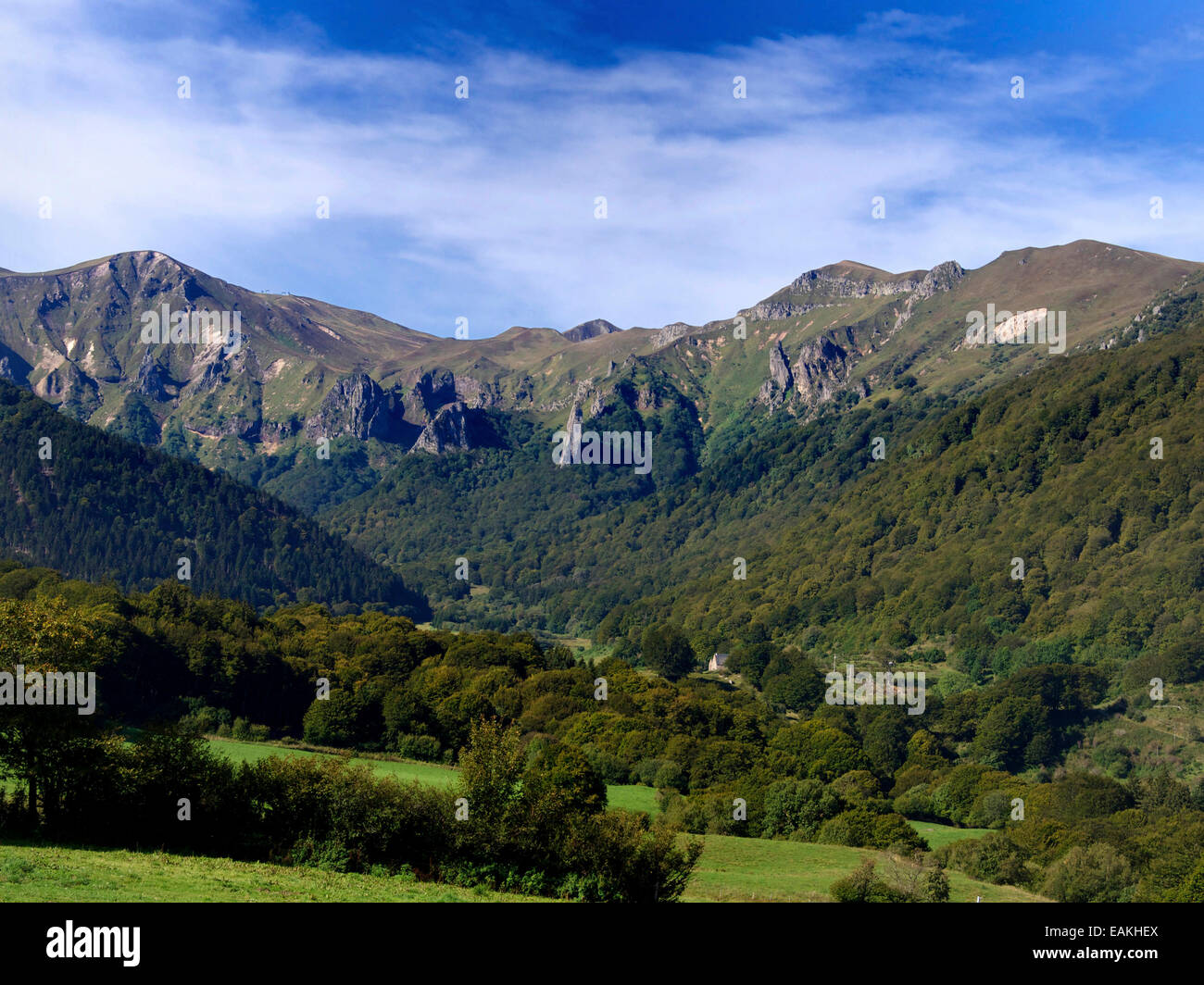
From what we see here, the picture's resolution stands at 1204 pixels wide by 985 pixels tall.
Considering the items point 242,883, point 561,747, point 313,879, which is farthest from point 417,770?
point 242,883

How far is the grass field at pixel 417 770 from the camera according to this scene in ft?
282

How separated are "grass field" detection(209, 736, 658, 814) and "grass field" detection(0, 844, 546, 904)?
120 feet

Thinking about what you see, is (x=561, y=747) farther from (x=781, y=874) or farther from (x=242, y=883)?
(x=242, y=883)

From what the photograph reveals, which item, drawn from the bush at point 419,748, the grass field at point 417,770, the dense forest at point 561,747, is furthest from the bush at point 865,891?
the bush at point 419,748

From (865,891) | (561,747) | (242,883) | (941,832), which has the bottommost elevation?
(941,832)

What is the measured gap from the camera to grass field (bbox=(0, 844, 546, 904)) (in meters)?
32.3

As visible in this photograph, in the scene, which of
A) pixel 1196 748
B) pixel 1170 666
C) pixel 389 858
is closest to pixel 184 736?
pixel 389 858

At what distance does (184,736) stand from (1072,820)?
3483 inches

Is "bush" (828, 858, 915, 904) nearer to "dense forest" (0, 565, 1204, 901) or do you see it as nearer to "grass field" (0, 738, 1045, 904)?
"grass field" (0, 738, 1045, 904)

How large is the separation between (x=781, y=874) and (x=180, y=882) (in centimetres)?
4214

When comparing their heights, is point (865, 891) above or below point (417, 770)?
above

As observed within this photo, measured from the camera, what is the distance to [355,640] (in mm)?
144500

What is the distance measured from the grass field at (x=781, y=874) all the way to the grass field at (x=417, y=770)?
10.3 m

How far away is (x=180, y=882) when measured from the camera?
37.3 metres
